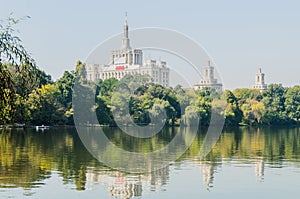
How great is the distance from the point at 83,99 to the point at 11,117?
45674 millimetres

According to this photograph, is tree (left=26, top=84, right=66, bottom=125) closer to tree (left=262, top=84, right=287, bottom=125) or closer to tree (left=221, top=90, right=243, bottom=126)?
tree (left=221, top=90, right=243, bottom=126)

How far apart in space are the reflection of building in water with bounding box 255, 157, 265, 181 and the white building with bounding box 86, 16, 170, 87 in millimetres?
30064

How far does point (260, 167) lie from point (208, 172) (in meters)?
2.43

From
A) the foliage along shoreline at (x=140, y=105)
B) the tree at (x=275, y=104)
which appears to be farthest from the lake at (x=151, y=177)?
the tree at (x=275, y=104)

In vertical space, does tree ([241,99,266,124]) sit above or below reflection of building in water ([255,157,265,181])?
above

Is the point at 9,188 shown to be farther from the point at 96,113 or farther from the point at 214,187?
the point at 96,113

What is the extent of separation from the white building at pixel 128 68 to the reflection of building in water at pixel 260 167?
98.6 ft

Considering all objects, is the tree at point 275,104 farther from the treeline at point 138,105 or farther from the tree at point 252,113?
the tree at point 252,113

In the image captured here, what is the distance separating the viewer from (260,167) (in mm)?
20719

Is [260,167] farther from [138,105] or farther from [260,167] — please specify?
[138,105]

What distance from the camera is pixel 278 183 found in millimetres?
16984

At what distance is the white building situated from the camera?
2180 inches

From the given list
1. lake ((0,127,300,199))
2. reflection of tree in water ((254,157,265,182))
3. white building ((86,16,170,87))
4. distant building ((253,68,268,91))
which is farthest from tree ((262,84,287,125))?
lake ((0,127,300,199))

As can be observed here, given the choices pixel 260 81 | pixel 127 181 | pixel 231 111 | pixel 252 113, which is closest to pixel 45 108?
pixel 231 111
